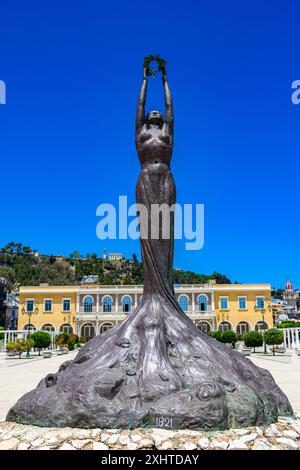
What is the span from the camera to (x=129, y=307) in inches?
2055

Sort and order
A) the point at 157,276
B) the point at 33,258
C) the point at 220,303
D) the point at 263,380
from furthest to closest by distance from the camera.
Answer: the point at 33,258 → the point at 220,303 → the point at 157,276 → the point at 263,380

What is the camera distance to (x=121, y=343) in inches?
213

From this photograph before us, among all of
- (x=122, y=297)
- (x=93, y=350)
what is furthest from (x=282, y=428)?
(x=122, y=297)

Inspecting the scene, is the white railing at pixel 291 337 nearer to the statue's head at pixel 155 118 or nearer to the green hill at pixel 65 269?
the statue's head at pixel 155 118

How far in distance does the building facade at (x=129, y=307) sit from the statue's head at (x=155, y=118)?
4562 cm

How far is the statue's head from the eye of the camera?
6457mm

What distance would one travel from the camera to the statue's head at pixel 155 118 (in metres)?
6.46

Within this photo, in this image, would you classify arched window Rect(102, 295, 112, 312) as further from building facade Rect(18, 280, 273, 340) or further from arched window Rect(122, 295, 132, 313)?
arched window Rect(122, 295, 132, 313)

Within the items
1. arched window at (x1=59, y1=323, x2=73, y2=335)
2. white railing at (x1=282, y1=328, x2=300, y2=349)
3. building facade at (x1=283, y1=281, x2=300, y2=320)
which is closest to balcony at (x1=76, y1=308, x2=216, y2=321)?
arched window at (x1=59, y1=323, x2=73, y2=335)

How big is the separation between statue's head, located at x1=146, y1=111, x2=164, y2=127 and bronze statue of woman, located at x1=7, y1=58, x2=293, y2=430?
0.05 feet

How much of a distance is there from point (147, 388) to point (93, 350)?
1.12 metres

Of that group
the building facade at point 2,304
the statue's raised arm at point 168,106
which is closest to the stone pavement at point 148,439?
the statue's raised arm at point 168,106

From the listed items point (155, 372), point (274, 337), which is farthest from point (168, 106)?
point (274, 337)
